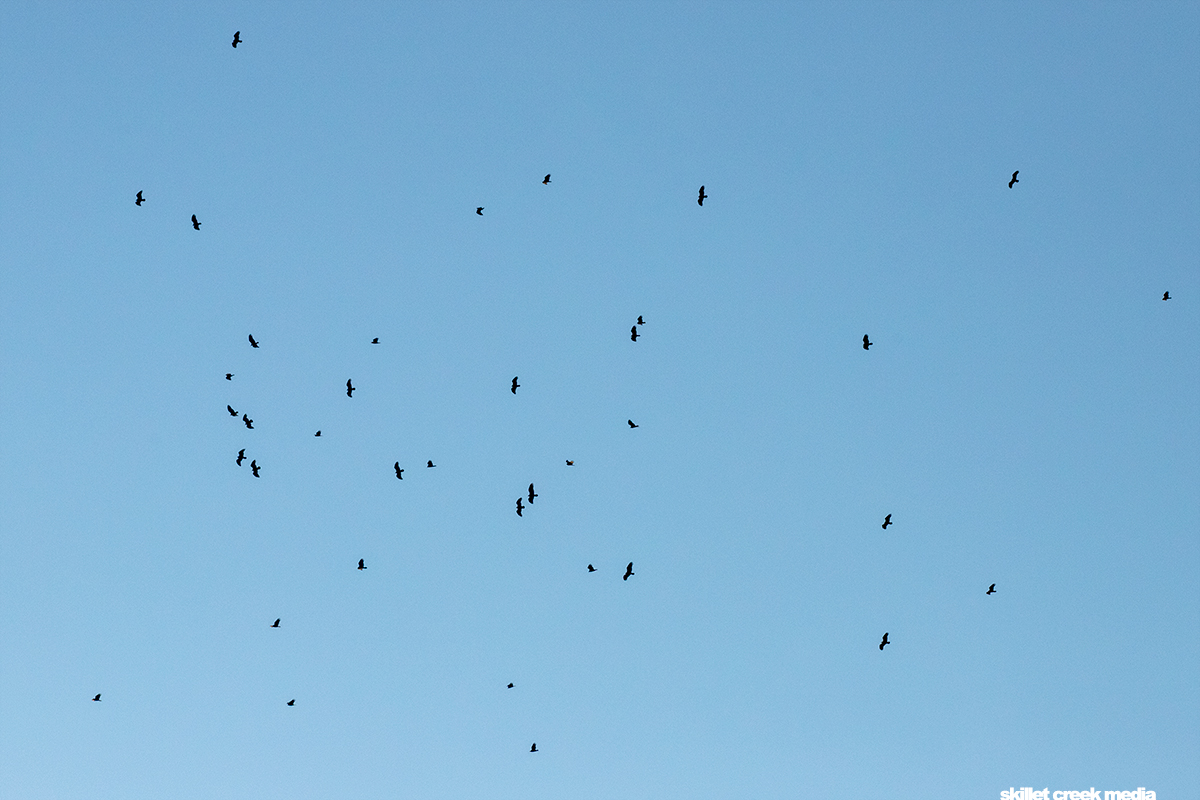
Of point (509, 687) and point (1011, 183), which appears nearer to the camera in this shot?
point (1011, 183)

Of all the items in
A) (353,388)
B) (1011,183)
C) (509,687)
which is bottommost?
(509,687)

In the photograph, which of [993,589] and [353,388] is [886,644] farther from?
[353,388]

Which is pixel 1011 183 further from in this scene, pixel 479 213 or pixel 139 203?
pixel 139 203

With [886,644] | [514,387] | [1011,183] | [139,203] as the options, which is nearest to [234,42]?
[139,203]

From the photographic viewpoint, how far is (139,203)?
10119 centimetres

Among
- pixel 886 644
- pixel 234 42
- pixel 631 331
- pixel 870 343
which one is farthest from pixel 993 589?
pixel 234 42

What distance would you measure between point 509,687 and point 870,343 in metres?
30.9

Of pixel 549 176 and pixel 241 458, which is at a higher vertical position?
pixel 549 176

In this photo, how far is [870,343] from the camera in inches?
3846

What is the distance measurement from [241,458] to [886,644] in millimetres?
39384

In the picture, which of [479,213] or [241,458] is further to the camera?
[479,213]

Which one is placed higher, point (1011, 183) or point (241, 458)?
point (1011, 183)

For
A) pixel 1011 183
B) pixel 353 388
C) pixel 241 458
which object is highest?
pixel 1011 183

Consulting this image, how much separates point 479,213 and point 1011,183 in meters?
31.0
